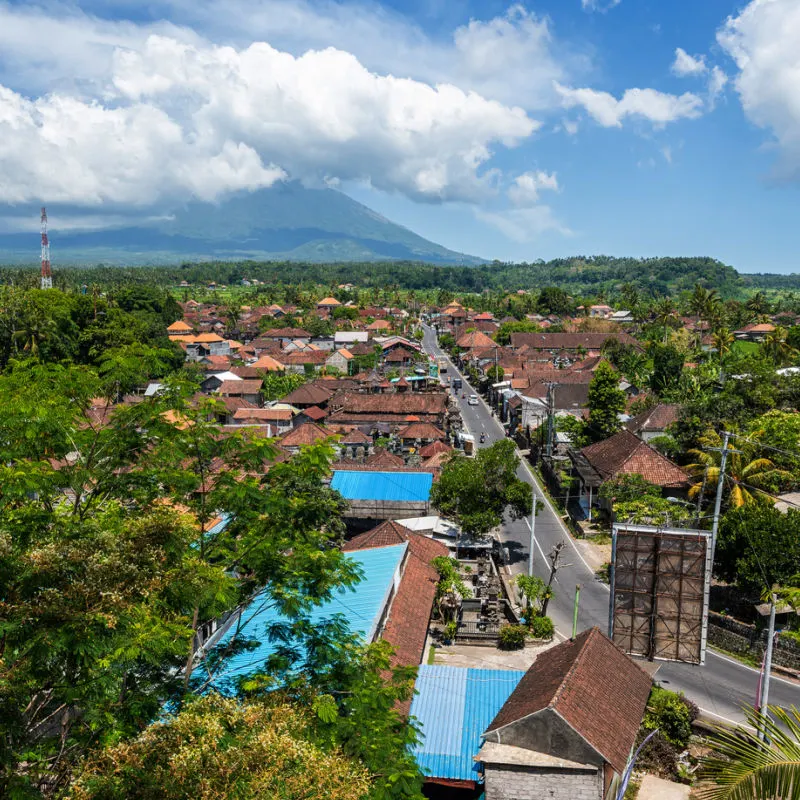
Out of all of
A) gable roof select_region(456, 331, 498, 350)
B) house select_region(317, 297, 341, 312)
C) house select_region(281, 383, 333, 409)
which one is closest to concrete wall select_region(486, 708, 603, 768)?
house select_region(281, 383, 333, 409)

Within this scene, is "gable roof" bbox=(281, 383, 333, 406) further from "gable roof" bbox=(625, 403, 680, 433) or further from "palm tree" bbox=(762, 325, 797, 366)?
"palm tree" bbox=(762, 325, 797, 366)

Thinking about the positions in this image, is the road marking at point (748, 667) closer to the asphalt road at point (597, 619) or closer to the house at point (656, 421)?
the asphalt road at point (597, 619)

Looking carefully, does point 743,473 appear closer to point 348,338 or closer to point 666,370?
point 666,370

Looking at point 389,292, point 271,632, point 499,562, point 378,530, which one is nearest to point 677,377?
point 499,562

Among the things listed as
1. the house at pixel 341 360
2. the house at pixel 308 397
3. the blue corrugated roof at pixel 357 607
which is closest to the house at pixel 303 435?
the house at pixel 308 397

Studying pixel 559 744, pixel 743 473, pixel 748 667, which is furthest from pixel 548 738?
pixel 743 473
